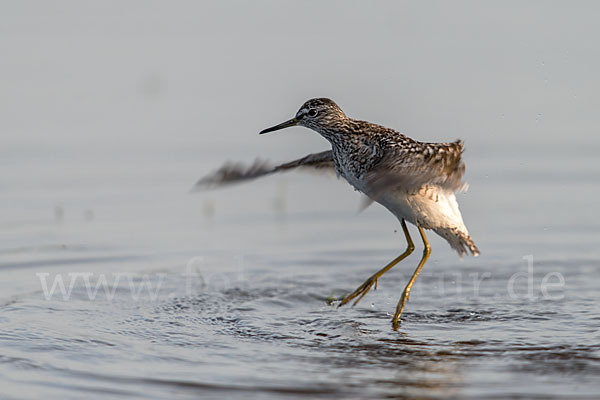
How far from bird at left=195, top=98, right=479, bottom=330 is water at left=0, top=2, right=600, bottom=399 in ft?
2.68

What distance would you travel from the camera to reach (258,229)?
11367 mm

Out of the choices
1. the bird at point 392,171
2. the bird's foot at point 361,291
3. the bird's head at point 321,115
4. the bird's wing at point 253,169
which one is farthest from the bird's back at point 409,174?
the bird's foot at point 361,291

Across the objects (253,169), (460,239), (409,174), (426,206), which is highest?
(253,169)

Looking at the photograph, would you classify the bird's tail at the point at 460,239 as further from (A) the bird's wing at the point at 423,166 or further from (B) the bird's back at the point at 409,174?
(A) the bird's wing at the point at 423,166

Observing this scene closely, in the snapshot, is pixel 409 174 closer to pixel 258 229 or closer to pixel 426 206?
pixel 426 206

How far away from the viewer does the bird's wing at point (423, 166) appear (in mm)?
7852

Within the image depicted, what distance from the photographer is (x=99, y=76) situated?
14.7 metres

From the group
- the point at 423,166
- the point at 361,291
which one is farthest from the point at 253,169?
the point at 423,166

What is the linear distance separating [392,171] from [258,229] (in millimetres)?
3708

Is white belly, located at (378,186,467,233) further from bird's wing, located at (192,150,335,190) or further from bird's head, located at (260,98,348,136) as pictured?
bird's wing, located at (192,150,335,190)

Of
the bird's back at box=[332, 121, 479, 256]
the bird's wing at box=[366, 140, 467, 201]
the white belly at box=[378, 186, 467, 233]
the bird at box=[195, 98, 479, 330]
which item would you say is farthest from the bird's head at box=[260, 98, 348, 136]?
the white belly at box=[378, 186, 467, 233]

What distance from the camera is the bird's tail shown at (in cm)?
859

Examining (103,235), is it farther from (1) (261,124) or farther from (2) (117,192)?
(1) (261,124)

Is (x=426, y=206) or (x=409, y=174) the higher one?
(x=409, y=174)
